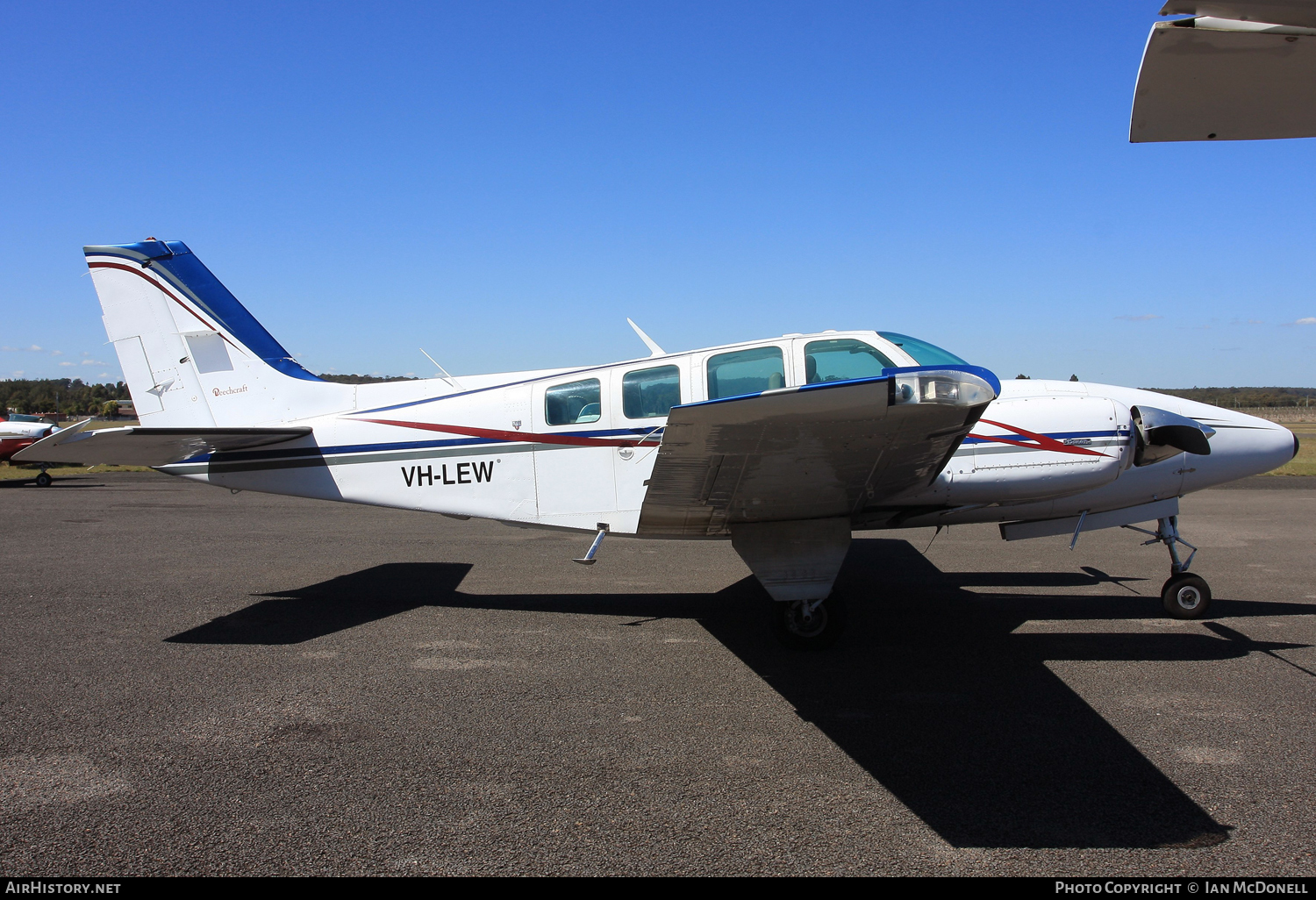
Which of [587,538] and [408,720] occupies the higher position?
[408,720]

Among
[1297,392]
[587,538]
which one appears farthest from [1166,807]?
[1297,392]

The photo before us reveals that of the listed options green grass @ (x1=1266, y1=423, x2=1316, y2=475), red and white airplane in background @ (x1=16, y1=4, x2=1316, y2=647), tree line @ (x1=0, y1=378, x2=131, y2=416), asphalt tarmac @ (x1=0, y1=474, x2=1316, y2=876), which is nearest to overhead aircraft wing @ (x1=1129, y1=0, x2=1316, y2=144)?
red and white airplane in background @ (x1=16, y1=4, x2=1316, y2=647)

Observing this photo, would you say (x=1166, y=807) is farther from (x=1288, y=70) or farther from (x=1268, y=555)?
(x=1268, y=555)

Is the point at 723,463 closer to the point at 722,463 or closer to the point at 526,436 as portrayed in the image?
the point at 722,463

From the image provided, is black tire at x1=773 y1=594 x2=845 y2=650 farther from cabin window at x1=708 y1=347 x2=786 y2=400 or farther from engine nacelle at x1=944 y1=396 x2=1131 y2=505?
cabin window at x1=708 y1=347 x2=786 y2=400

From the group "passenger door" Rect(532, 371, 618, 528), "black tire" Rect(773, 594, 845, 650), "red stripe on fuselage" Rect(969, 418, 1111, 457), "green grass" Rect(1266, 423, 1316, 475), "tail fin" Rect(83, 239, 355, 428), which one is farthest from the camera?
"green grass" Rect(1266, 423, 1316, 475)

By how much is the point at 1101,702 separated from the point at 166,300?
905cm

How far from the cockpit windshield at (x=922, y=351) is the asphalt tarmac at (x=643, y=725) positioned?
89.1 inches

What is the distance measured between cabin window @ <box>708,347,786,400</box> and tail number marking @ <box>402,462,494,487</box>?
6.97 ft

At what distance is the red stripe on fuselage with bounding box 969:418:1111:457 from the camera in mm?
5906

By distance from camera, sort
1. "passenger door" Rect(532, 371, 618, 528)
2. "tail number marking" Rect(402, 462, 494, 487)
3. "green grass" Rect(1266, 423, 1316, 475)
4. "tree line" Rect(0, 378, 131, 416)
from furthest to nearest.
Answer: "tree line" Rect(0, 378, 131, 416), "green grass" Rect(1266, 423, 1316, 475), "tail number marking" Rect(402, 462, 494, 487), "passenger door" Rect(532, 371, 618, 528)

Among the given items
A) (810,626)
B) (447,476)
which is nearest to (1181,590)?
(810,626)

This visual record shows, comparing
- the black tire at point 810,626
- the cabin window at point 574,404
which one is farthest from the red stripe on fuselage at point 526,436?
the black tire at point 810,626
